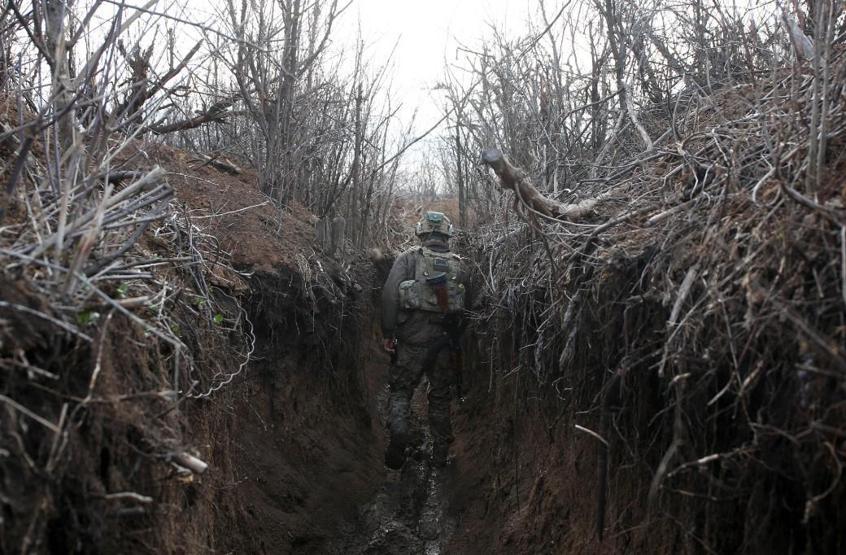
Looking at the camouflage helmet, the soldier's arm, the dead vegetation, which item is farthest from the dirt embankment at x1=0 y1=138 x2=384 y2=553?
the dead vegetation

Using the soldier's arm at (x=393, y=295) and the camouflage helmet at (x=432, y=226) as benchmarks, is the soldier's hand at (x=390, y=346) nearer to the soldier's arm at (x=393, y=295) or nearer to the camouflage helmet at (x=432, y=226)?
the soldier's arm at (x=393, y=295)

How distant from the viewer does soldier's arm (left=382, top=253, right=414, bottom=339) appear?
6.99m

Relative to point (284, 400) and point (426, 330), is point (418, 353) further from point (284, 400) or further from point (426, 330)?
point (284, 400)

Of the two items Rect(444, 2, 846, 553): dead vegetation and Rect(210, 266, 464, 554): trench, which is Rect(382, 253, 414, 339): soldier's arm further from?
Rect(444, 2, 846, 553): dead vegetation

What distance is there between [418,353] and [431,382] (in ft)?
1.20

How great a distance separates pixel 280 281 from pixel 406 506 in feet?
7.40

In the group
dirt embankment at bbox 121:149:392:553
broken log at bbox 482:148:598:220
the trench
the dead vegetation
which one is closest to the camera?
the dead vegetation

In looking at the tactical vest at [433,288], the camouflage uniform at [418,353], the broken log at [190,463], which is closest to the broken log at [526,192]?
the broken log at [190,463]

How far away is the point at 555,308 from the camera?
4.02 metres

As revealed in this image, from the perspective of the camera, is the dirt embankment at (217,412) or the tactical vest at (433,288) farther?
the tactical vest at (433,288)

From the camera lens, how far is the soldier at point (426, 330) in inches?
270

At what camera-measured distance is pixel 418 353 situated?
22.6 ft

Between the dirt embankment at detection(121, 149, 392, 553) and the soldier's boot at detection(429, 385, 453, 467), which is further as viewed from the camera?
the soldier's boot at detection(429, 385, 453, 467)

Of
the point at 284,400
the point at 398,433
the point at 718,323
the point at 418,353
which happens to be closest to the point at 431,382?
the point at 418,353
